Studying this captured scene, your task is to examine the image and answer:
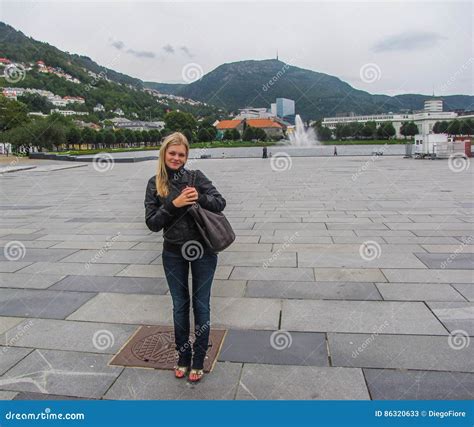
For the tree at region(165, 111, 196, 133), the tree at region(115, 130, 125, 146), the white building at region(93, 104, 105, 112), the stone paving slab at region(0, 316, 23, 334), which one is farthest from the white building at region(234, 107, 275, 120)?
the stone paving slab at region(0, 316, 23, 334)

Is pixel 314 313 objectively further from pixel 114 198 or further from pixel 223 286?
pixel 114 198

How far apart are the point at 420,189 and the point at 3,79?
9498cm

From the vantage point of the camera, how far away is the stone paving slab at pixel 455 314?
4.38 metres

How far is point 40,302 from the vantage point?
17.5 ft

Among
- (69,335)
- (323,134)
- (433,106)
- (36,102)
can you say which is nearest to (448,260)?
(69,335)

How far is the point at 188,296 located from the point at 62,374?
1229 mm

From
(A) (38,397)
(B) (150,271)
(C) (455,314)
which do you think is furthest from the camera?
(B) (150,271)

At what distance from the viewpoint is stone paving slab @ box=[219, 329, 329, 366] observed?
12.5ft

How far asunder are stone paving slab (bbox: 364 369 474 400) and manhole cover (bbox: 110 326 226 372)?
4.28ft

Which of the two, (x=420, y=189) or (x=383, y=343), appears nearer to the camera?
(x=383, y=343)

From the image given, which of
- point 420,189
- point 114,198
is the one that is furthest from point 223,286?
point 420,189

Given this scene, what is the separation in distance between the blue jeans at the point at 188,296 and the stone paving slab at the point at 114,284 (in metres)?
1.98

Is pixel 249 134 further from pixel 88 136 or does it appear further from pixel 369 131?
pixel 88 136

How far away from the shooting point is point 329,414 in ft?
10.2
